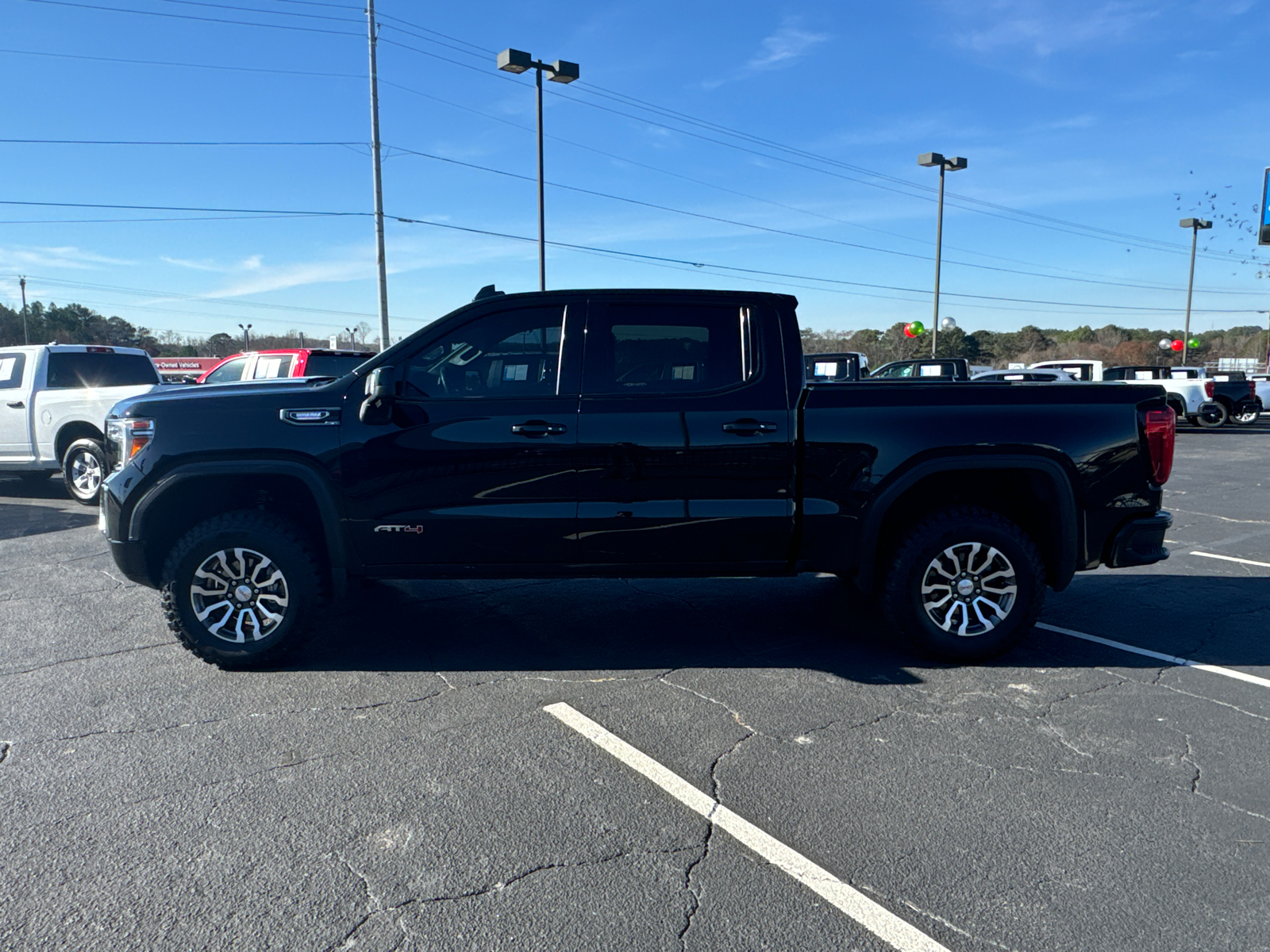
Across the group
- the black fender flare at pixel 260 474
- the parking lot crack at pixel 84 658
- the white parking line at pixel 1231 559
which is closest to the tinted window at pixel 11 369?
the parking lot crack at pixel 84 658

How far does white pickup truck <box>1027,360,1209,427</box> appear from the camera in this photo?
2355 cm

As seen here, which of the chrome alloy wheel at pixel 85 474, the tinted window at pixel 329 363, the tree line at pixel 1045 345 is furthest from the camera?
the tree line at pixel 1045 345

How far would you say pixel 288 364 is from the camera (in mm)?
10977

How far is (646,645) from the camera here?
5.17m

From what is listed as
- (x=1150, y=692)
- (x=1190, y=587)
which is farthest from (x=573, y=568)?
(x=1190, y=587)

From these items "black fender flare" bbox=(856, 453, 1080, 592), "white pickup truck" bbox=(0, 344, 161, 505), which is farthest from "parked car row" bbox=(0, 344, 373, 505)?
"black fender flare" bbox=(856, 453, 1080, 592)

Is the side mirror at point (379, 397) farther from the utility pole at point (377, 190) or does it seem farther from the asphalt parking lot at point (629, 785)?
the utility pole at point (377, 190)

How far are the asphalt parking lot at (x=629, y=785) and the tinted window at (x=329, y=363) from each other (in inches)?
203

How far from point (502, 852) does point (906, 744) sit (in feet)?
5.96

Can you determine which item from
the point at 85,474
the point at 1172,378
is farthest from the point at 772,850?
the point at 1172,378

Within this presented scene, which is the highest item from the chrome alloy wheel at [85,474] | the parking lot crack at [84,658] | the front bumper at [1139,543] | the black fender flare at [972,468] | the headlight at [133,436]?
the headlight at [133,436]

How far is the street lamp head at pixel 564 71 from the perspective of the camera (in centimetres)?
2094

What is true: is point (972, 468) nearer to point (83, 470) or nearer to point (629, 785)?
point (629, 785)

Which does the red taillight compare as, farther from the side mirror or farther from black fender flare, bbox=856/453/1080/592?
the side mirror
